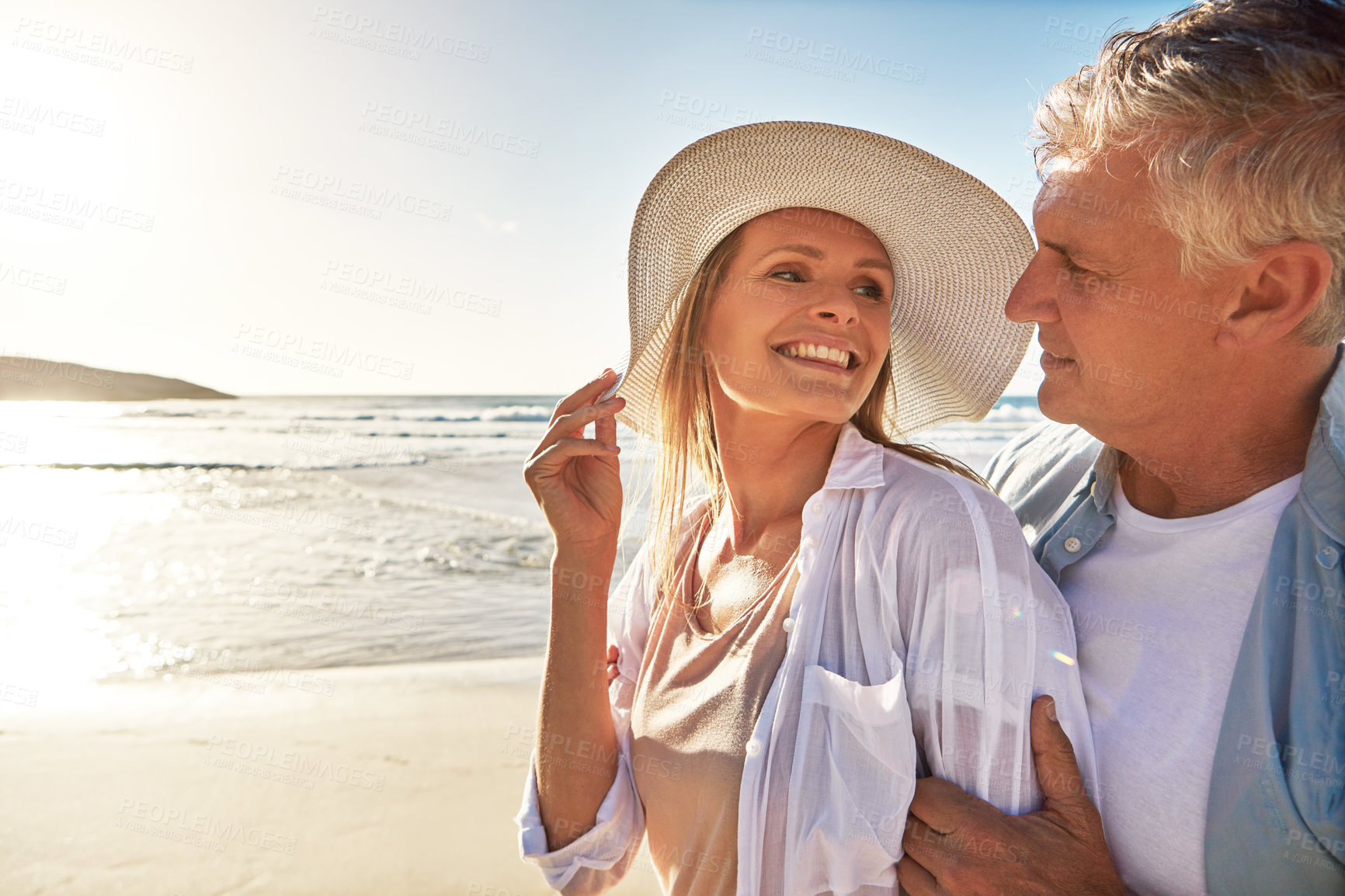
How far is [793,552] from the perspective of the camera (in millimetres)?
2420

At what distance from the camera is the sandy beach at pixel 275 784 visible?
12.6 ft

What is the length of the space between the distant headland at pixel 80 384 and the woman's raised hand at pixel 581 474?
33159 mm

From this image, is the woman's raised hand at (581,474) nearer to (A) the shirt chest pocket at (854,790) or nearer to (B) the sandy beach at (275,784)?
(A) the shirt chest pocket at (854,790)

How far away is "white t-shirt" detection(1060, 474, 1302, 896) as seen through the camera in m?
1.90

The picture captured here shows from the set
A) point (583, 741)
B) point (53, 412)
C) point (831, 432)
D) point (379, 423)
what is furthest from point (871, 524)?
point (53, 412)

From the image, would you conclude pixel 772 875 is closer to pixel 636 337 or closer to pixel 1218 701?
pixel 1218 701

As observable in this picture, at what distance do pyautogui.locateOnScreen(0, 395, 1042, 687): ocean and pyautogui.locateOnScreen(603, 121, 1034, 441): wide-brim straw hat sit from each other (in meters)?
0.79

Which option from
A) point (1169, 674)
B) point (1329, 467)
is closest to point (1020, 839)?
point (1169, 674)

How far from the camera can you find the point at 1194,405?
7.03ft

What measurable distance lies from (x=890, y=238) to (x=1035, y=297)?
0.49 meters

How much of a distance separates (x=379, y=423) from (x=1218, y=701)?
84.2 feet

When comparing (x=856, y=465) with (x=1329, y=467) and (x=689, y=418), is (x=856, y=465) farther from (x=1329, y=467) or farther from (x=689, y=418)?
(x=1329, y=467)

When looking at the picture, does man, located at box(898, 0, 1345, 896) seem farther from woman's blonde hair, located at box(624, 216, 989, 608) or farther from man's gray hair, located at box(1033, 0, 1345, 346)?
woman's blonde hair, located at box(624, 216, 989, 608)

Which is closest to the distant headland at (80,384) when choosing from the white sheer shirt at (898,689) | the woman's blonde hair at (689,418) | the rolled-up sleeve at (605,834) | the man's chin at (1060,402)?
the woman's blonde hair at (689,418)
